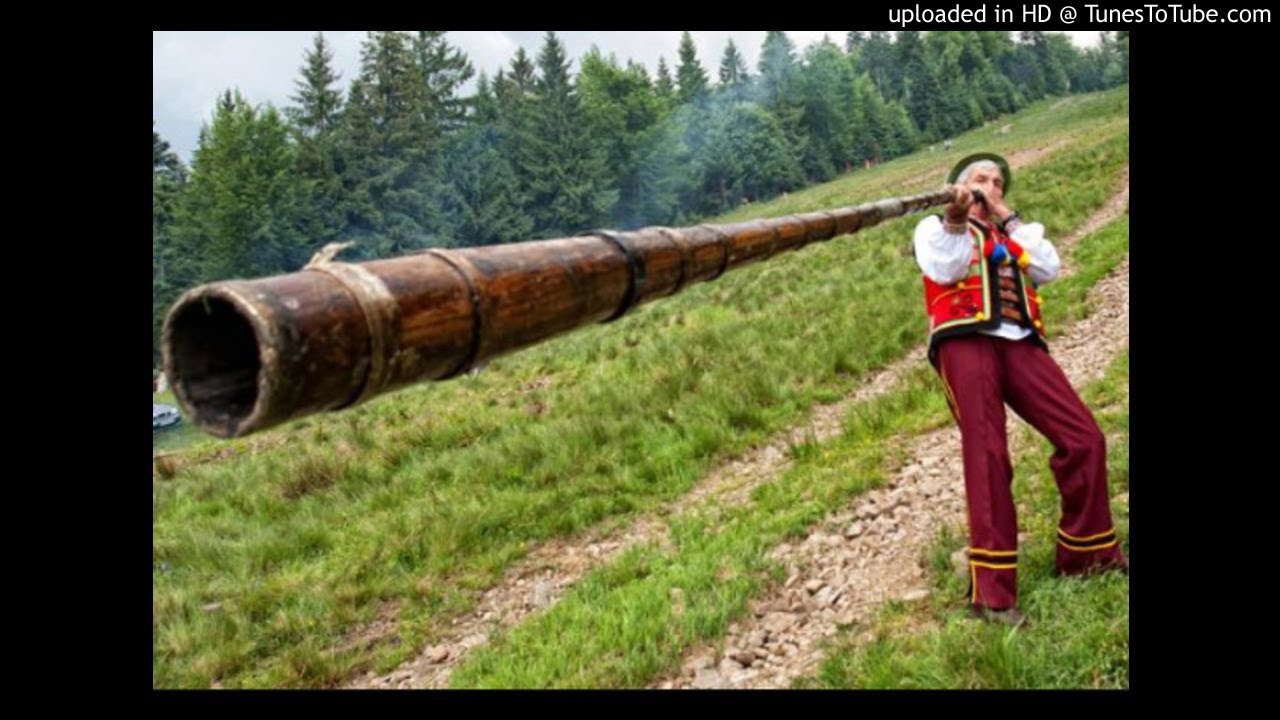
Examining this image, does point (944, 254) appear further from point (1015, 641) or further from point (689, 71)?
point (689, 71)

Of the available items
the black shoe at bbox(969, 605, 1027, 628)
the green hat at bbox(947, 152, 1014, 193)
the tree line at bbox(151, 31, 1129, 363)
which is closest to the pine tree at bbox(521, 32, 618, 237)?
the tree line at bbox(151, 31, 1129, 363)

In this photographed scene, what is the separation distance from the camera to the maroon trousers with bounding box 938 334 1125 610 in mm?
3150

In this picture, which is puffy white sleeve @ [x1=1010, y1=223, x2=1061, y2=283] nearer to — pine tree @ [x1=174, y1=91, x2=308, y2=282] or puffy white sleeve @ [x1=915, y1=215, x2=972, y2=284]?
puffy white sleeve @ [x1=915, y1=215, x2=972, y2=284]

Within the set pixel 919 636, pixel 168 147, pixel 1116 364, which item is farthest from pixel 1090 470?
pixel 168 147

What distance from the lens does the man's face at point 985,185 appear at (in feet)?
11.7

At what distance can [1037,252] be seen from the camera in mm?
3600

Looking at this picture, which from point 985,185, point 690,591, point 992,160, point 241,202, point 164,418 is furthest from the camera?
point 241,202

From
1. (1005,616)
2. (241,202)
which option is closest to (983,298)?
(1005,616)

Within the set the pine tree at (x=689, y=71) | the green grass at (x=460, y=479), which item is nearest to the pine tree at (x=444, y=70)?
the pine tree at (x=689, y=71)

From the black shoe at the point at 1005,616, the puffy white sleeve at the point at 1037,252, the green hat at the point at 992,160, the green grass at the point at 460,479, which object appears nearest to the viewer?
the black shoe at the point at 1005,616

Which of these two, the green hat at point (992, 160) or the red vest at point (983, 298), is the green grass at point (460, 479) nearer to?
the red vest at point (983, 298)

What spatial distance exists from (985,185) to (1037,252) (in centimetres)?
43

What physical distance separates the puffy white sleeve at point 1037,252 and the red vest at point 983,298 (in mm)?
120

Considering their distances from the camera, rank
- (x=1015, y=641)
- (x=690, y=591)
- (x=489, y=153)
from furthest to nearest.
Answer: (x=489, y=153)
(x=690, y=591)
(x=1015, y=641)
